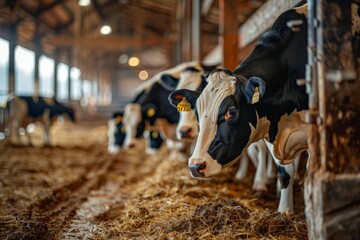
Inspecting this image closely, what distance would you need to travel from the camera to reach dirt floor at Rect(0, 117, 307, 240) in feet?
9.11

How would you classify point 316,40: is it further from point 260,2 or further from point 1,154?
point 1,154

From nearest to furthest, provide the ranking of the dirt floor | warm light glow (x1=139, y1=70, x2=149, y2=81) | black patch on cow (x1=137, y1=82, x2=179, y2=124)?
the dirt floor → black patch on cow (x1=137, y1=82, x2=179, y2=124) → warm light glow (x1=139, y1=70, x2=149, y2=81)

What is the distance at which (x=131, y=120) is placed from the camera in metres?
7.65

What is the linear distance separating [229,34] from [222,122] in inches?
138

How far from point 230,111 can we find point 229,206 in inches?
27.4

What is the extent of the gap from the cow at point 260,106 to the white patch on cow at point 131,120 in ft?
14.0

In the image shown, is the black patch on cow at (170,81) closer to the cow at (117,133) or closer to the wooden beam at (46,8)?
the cow at (117,133)

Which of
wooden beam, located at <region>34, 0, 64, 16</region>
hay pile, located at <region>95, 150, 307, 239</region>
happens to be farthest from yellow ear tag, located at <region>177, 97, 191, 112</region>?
wooden beam, located at <region>34, 0, 64, 16</region>

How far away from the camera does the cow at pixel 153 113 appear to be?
289 inches

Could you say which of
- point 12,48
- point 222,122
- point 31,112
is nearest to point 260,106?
point 222,122

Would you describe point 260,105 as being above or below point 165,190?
above

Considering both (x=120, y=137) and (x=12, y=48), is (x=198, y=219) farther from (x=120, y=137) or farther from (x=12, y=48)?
(x=12, y=48)

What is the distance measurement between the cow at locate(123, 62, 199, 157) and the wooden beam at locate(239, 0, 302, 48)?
1890 mm

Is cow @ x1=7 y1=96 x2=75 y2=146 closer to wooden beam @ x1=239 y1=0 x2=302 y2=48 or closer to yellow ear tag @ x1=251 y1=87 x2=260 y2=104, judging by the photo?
wooden beam @ x1=239 y1=0 x2=302 y2=48
